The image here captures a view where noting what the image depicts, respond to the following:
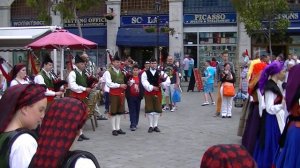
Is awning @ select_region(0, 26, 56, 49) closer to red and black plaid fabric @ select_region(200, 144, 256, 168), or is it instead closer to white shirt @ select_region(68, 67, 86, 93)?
white shirt @ select_region(68, 67, 86, 93)

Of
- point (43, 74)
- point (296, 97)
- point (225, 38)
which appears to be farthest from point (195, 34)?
point (296, 97)

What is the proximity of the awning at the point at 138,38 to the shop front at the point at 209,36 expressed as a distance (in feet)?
4.44

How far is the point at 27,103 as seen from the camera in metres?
3.09

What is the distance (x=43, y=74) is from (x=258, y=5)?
669 inches

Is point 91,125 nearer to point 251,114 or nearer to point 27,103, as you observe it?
point 251,114

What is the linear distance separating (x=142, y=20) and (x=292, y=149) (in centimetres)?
2515

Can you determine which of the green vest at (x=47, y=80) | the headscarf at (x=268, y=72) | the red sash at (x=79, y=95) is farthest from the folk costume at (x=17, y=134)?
the red sash at (x=79, y=95)

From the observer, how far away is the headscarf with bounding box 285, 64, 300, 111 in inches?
241

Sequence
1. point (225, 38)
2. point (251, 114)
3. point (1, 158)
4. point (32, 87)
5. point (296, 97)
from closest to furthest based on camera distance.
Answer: point (1, 158), point (32, 87), point (296, 97), point (251, 114), point (225, 38)

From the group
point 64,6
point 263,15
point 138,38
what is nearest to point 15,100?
point 64,6

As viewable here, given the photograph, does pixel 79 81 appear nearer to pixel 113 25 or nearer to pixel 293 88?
pixel 293 88

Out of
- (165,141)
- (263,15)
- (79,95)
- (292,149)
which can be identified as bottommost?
(165,141)

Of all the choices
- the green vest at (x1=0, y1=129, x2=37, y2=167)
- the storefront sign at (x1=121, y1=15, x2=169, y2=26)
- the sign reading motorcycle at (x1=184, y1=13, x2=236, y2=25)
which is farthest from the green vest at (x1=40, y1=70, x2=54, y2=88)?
the storefront sign at (x1=121, y1=15, x2=169, y2=26)

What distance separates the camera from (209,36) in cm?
2967
